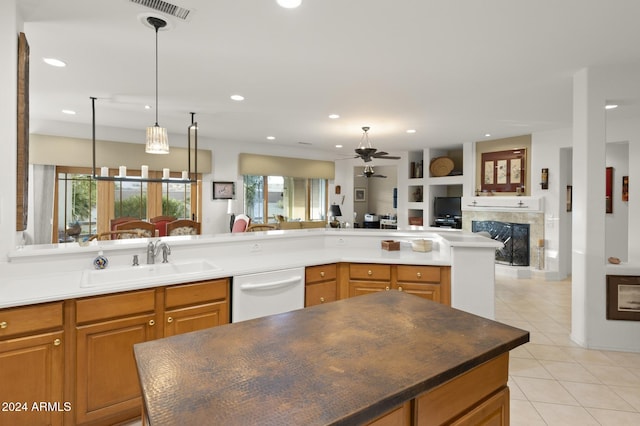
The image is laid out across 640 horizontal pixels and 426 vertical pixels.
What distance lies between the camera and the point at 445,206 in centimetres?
834

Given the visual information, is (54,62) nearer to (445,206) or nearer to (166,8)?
(166,8)

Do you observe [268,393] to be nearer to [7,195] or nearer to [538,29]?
[7,195]

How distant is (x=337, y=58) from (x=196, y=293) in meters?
2.32

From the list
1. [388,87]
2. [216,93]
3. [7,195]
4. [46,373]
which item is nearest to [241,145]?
[216,93]

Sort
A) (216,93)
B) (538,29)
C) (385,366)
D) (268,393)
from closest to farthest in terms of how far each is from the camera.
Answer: (268,393), (385,366), (538,29), (216,93)

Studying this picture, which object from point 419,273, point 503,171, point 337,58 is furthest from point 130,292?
point 503,171

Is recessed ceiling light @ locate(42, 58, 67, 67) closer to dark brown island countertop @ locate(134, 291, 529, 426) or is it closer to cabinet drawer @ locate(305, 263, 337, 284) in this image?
cabinet drawer @ locate(305, 263, 337, 284)

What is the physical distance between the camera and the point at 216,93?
413cm

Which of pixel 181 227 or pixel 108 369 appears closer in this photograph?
pixel 108 369

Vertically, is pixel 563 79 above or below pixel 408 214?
above

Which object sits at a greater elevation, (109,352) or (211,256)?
(211,256)

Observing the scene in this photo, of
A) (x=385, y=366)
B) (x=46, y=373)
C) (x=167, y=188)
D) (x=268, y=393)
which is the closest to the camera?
(x=268, y=393)

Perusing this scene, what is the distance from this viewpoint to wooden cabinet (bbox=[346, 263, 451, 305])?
2982 millimetres

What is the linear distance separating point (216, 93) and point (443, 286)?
11.0ft
